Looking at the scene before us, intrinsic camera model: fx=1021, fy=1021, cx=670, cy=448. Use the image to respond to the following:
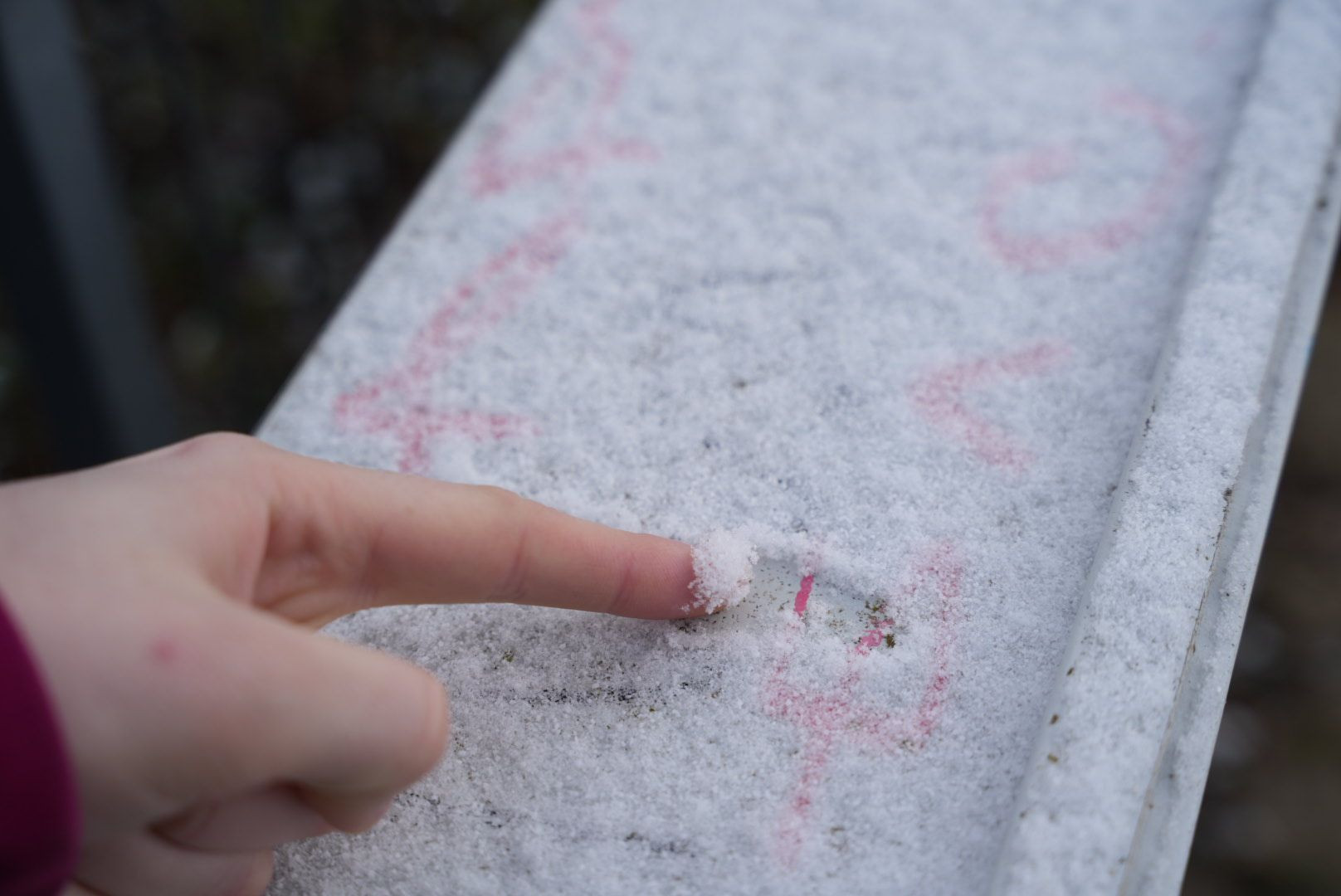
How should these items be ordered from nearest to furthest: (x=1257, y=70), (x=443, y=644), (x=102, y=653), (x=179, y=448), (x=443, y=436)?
1. (x=102, y=653)
2. (x=179, y=448)
3. (x=443, y=644)
4. (x=443, y=436)
5. (x=1257, y=70)

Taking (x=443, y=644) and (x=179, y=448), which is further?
(x=443, y=644)

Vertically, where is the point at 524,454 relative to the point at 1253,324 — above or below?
below

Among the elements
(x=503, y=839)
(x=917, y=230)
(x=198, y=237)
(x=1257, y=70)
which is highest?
(x=1257, y=70)

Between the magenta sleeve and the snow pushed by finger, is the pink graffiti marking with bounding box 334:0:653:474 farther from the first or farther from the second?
the magenta sleeve

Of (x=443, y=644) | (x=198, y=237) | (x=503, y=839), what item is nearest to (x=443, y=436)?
(x=443, y=644)

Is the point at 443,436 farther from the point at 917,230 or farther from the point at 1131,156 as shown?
the point at 1131,156

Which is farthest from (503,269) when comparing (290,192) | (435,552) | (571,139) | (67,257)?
(290,192)
